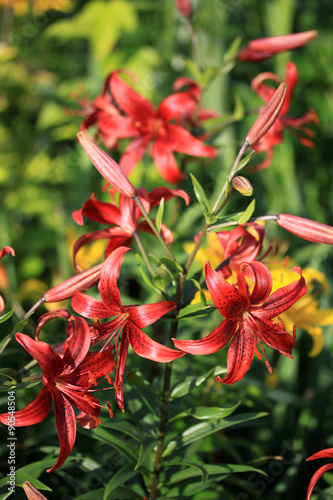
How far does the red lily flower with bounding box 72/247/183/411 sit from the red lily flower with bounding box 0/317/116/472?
0.03 m

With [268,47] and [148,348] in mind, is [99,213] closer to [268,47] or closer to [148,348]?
[148,348]

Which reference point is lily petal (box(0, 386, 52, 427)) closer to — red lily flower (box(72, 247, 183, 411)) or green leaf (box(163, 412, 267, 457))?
red lily flower (box(72, 247, 183, 411))

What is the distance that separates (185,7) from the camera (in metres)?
1.01

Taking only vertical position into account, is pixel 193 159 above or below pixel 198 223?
above

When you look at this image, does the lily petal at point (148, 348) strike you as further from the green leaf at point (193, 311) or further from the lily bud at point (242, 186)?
the lily bud at point (242, 186)

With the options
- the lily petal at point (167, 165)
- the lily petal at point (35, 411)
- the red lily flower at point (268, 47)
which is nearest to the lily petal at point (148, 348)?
the lily petal at point (35, 411)

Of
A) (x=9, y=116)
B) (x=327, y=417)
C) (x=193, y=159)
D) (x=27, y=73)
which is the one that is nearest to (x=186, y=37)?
(x=27, y=73)

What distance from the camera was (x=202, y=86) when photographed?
956mm

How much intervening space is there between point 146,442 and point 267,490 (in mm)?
509

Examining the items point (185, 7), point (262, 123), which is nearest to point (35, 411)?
point (262, 123)

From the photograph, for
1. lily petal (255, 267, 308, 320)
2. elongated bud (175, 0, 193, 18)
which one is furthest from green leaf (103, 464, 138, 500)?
elongated bud (175, 0, 193, 18)

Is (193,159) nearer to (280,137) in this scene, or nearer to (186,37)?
(280,137)

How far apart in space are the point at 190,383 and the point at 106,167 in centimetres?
29

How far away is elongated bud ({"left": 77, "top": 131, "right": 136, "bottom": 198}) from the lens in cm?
57
